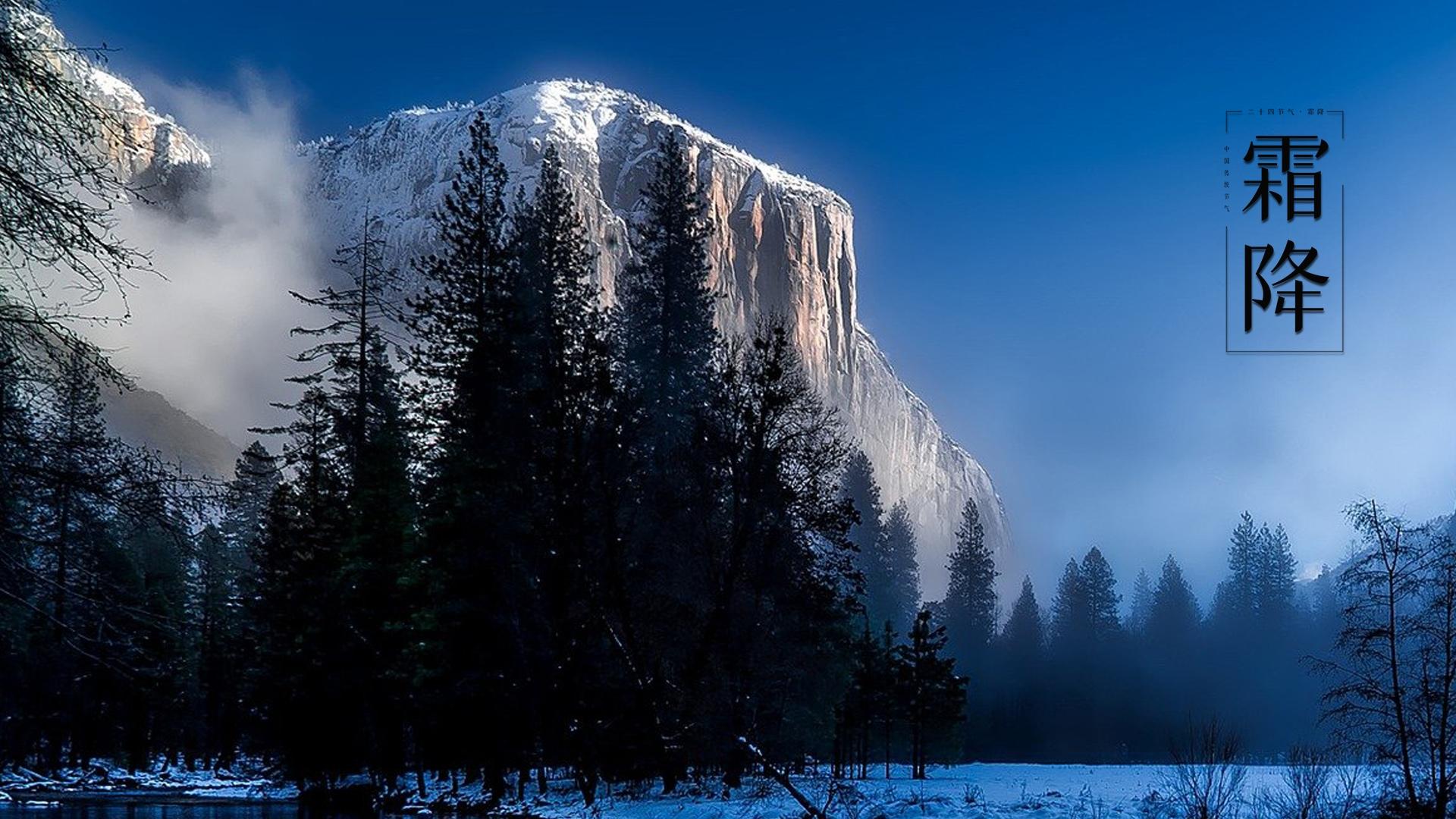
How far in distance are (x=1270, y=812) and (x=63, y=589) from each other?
60.3 feet

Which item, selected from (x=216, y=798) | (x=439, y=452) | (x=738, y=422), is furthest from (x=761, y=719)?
(x=216, y=798)

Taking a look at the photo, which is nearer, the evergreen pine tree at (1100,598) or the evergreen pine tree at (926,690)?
the evergreen pine tree at (926,690)

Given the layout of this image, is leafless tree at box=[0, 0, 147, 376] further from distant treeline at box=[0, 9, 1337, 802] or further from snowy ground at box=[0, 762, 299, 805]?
snowy ground at box=[0, 762, 299, 805]

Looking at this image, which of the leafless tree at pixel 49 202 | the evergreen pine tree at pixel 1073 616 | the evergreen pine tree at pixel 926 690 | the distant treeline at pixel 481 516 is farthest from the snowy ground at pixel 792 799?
the evergreen pine tree at pixel 1073 616

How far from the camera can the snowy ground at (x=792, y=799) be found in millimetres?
17656

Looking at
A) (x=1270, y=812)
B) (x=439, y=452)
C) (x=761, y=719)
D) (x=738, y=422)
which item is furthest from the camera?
(x=439, y=452)

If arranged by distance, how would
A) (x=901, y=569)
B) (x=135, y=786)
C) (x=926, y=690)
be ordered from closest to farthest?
(x=135, y=786)
(x=926, y=690)
(x=901, y=569)

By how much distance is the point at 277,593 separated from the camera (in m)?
30.9

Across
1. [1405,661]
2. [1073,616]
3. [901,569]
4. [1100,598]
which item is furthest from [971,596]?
[1405,661]

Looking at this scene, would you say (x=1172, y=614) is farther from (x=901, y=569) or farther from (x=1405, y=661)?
(x=1405, y=661)

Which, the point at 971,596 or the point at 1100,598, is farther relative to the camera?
the point at 1100,598

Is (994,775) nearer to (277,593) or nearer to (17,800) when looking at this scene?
(277,593)

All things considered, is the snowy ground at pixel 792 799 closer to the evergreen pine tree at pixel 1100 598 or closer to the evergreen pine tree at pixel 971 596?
the evergreen pine tree at pixel 971 596

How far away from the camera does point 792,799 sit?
20.6 m
